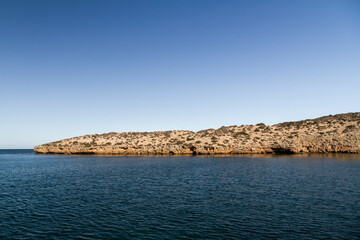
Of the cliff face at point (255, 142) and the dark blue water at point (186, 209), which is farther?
the cliff face at point (255, 142)

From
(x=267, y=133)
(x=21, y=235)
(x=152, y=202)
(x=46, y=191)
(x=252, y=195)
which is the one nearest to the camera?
(x=21, y=235)

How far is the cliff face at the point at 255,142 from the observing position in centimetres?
8212

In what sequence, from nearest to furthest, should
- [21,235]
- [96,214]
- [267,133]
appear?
[21,235] < [96,214] < [267,133]

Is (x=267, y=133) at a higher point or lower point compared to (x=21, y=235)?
higher

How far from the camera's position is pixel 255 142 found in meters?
93.4

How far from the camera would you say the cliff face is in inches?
3233

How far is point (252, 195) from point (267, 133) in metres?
86.0

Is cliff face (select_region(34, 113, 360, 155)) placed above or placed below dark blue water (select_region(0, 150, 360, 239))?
above

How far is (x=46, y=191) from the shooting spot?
3108 cm

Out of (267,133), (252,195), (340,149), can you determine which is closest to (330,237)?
(252,195)

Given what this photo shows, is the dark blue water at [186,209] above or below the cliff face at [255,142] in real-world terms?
below

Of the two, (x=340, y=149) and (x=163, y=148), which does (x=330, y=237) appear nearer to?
(x=340, y=149)

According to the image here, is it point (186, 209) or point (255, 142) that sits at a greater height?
point (255, 142)

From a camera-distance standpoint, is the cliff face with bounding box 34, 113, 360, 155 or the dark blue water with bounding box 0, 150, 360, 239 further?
the cliff face with bounding box 34, 113, 360, 155
